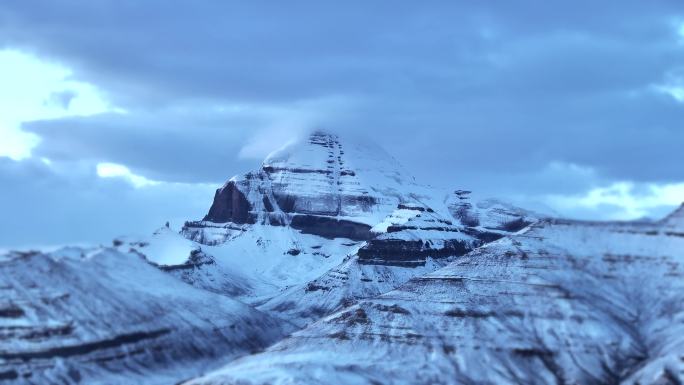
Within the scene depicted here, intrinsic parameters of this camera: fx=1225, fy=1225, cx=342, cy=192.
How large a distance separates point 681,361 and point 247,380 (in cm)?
7068

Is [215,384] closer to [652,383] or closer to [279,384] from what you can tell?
[279,384]

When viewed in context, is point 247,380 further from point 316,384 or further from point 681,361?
point 681,361

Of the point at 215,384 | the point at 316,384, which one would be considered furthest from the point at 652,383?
the point at 215,384

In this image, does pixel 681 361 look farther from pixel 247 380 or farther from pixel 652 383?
pixel 247 380

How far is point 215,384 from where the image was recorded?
198750 mm

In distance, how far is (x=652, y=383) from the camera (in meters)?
197

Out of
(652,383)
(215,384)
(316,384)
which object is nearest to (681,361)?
(652,383)

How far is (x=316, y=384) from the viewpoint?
Answer: 19700 cm

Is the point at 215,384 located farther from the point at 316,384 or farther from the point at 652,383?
the point at 652,383

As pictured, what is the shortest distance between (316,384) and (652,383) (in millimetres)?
54113

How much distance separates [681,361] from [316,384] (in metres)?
59.5

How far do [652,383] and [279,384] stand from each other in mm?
60019

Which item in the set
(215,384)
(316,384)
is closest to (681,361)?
(316,384)

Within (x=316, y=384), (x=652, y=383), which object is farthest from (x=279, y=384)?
(x=652, y=383)
